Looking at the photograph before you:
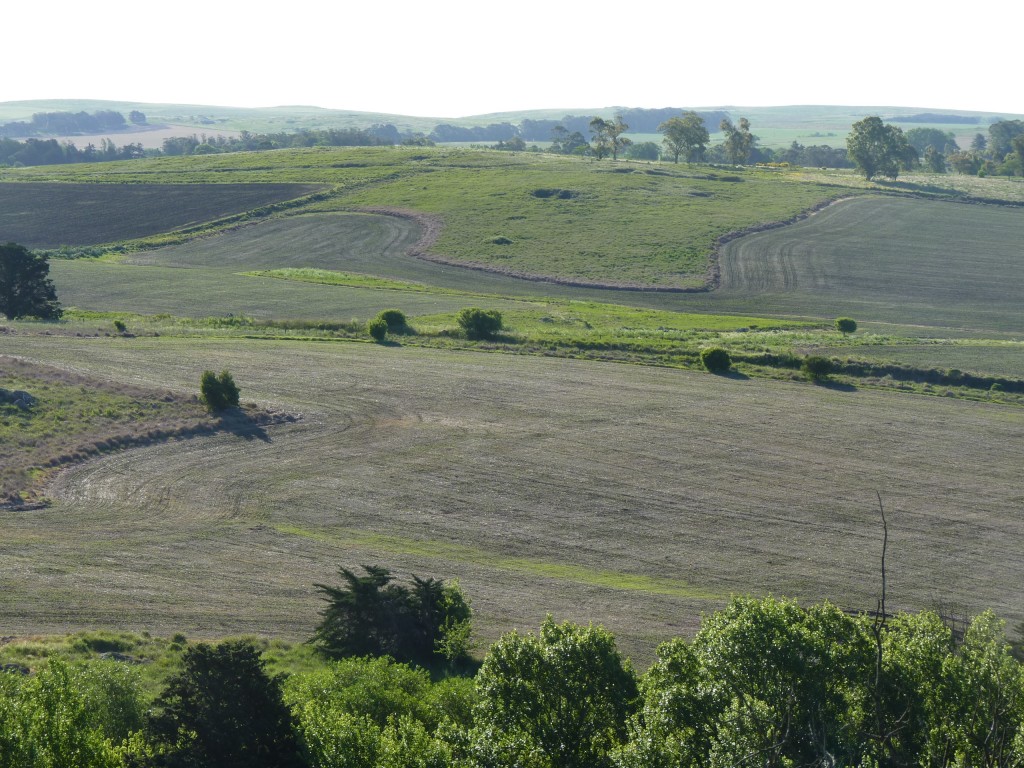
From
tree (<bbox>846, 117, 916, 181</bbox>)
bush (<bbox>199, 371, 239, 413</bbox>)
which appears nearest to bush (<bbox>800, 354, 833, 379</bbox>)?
bush (<bbox>199, 371, 239, 413</bbox>)

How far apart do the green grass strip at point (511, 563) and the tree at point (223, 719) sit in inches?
584

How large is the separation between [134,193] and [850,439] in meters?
121

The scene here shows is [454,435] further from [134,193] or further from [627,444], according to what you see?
[134,193]

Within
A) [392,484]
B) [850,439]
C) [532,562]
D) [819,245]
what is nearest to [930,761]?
[532,562]

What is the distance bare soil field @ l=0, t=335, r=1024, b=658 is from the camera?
111 ft

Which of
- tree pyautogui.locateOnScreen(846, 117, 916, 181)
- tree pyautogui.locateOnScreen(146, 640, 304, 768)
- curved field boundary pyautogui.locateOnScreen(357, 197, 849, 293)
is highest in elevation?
tree pyautogui.locateOnScreen(846, 117, 916, 181)

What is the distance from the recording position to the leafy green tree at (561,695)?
2247 centimetres

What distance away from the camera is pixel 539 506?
1665 inches

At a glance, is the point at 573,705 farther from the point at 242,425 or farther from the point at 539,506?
the point at 242,425

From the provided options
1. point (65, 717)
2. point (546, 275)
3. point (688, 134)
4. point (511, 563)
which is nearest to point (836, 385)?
point (511, 563)

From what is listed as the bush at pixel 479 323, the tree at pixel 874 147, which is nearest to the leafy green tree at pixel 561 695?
the bush at pixel 479 323

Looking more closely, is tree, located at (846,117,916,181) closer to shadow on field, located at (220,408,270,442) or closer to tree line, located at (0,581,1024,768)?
shadow on field, located at (220,408,270,442)

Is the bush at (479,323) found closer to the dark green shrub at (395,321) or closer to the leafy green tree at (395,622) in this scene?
the dark green shrub at (395,321)

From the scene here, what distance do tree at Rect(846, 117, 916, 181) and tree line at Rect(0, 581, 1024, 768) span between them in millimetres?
151436
